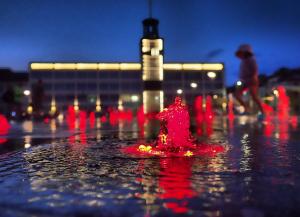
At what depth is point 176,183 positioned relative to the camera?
7855 millimetres

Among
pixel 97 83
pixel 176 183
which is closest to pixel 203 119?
pixel 176 183

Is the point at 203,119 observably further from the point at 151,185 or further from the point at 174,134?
the point at 151,185

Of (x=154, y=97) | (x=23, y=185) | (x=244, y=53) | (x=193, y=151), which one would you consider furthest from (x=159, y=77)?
(x=23, y=185)

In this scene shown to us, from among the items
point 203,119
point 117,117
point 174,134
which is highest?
point 117,117

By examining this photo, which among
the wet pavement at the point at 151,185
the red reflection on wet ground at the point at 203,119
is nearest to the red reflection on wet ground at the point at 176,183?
the wet pavement at the point at 151,185

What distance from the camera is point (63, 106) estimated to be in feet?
376

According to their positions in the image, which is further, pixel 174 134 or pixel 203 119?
pixel 203 119

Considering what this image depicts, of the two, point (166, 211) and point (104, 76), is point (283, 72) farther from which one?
point (166, 211)

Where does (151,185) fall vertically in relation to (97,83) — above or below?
below

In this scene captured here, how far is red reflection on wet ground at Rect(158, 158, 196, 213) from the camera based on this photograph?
6.26 meters

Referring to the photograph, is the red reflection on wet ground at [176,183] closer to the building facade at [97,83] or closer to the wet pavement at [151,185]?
the wet pavement at [151,185]

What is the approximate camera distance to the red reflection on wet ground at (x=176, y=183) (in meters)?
6.26

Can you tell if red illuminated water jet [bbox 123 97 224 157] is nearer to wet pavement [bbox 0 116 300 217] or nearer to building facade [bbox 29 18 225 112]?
wet pavement [bbox 0 116 300 217]

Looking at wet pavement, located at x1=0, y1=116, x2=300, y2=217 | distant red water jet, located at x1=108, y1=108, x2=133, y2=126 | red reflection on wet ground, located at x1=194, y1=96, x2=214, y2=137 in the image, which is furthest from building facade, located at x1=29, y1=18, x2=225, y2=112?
wet pavement, located at x1=0, y1=116, x2=300, y2=217
